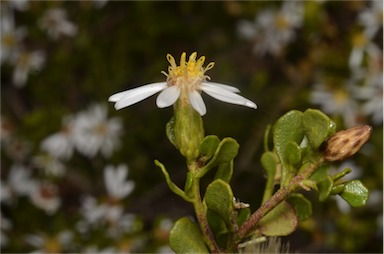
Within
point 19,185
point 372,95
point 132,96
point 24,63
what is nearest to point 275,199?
point 132,96

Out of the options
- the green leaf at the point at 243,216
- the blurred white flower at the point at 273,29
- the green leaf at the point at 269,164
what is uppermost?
the blurred white flower at the point at 273,29

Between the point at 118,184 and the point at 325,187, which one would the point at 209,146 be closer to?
the point at 325,187

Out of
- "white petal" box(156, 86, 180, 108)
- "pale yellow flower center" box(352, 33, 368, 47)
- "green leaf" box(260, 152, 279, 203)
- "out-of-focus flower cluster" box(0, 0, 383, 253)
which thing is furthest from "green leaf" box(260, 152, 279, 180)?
"pale yellow flower center" box(352, 33, 368, 47)

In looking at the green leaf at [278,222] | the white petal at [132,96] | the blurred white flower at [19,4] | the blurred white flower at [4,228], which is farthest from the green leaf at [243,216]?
the blurred white flower at [19,4]

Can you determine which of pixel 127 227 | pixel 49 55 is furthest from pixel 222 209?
pixel 49 55

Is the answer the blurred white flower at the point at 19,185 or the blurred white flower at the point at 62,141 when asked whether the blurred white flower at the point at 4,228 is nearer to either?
the blurred white flower at the point at 19,185
